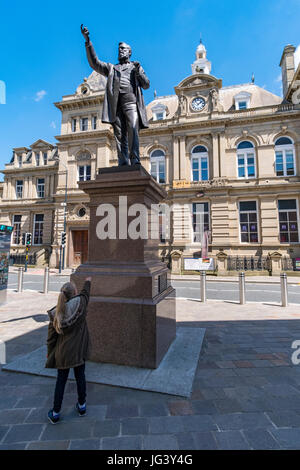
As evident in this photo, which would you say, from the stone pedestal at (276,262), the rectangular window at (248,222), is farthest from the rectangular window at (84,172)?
the stone pedestal at (276,262)

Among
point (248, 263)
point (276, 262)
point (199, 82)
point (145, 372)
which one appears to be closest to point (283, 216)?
point (276, 262)

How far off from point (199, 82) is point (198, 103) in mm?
2095

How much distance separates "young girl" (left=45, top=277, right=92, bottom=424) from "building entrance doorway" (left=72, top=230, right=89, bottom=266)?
77.4 ft

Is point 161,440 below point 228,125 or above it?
below

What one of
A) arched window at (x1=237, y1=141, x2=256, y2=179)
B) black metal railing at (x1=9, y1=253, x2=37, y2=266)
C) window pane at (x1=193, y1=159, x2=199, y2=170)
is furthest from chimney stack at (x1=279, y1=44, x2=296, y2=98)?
black metal railing at (x1=9, y1=253, x2=37, y2=266)

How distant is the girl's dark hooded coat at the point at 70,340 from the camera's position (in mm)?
2570

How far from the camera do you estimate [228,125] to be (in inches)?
909

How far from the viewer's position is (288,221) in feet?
69.9

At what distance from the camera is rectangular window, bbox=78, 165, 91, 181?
26391 mm

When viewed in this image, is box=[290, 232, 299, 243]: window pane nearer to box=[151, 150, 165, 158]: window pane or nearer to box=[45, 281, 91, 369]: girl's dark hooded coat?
box=[151, 150, 165, 158]: window pane

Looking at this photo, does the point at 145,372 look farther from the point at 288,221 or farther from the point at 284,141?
the point at 284,141
